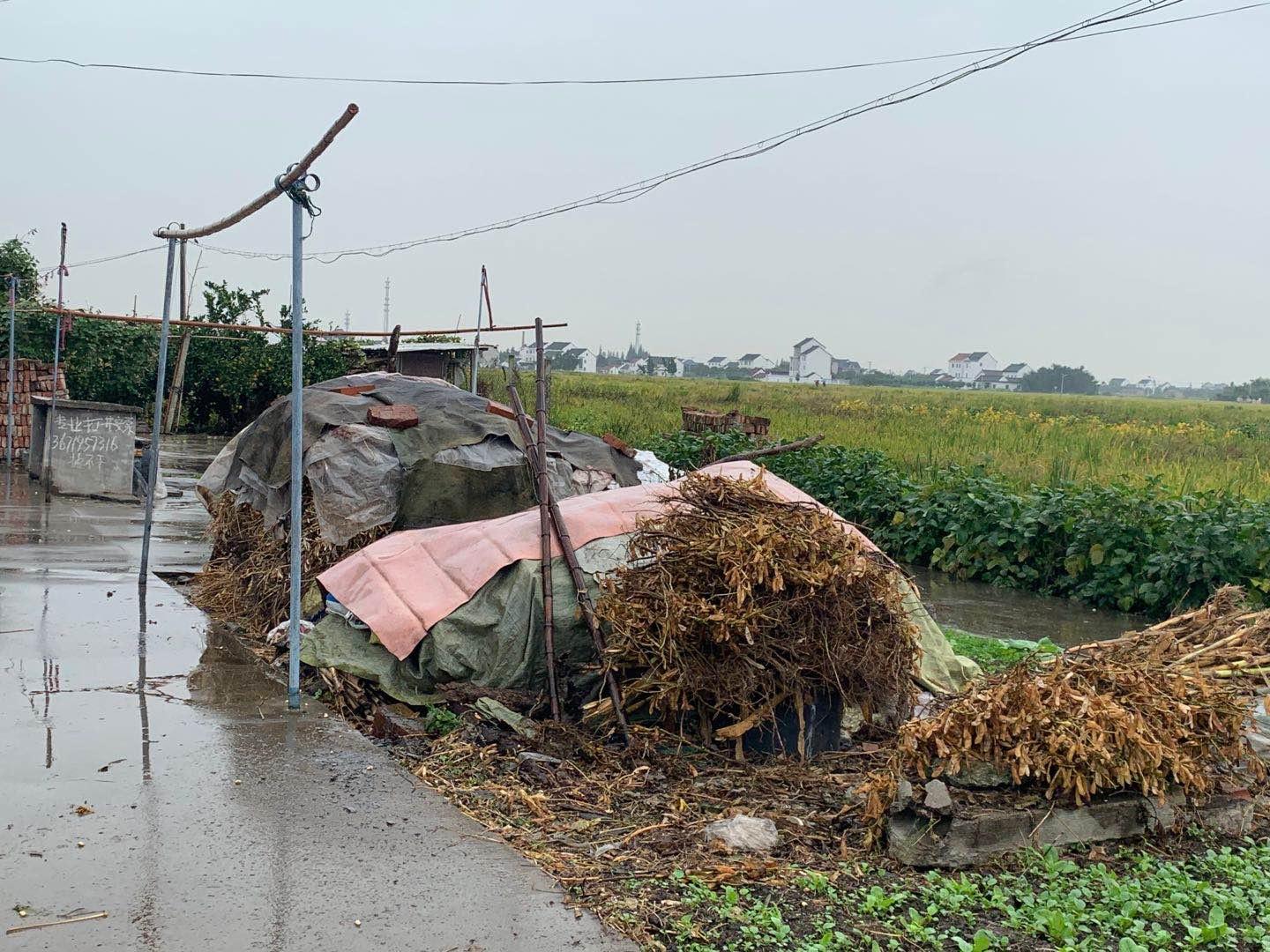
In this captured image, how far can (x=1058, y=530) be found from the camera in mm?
13375

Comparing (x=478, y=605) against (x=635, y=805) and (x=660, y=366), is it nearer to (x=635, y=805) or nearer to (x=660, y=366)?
(x=635, y=805)

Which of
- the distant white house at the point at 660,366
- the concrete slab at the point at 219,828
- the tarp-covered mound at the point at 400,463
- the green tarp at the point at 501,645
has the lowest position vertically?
the concrete slab at the point at 219,828

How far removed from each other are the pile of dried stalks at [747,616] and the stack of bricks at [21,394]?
17427mm

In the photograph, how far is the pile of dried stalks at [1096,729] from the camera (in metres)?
4.65

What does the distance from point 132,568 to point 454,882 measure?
25.4 feet

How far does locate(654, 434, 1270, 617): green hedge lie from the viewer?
11.2 meters

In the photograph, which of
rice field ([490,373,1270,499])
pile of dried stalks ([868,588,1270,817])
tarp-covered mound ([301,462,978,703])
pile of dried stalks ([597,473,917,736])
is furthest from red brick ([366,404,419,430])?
rice field ([490,373,1270,499])

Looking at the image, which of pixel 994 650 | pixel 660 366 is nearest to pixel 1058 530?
pixel 994 650

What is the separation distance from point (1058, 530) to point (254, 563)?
897cm

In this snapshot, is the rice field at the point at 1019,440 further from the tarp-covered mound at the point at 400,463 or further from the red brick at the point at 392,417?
the red brick at the point at 392,417

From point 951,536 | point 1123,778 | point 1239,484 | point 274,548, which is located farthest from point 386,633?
point 1239,484

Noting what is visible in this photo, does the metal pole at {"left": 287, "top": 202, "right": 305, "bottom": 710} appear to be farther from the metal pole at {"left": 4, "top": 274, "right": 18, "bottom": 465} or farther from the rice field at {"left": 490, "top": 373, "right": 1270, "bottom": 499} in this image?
the metal pole at {"left": 4, "top": 274, "right": 18, "bottom": 465}

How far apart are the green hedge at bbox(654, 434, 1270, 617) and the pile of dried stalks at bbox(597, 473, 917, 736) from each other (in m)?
5.72

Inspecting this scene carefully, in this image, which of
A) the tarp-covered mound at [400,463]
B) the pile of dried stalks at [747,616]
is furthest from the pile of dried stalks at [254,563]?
the pile of dried stalks at [747,616]
